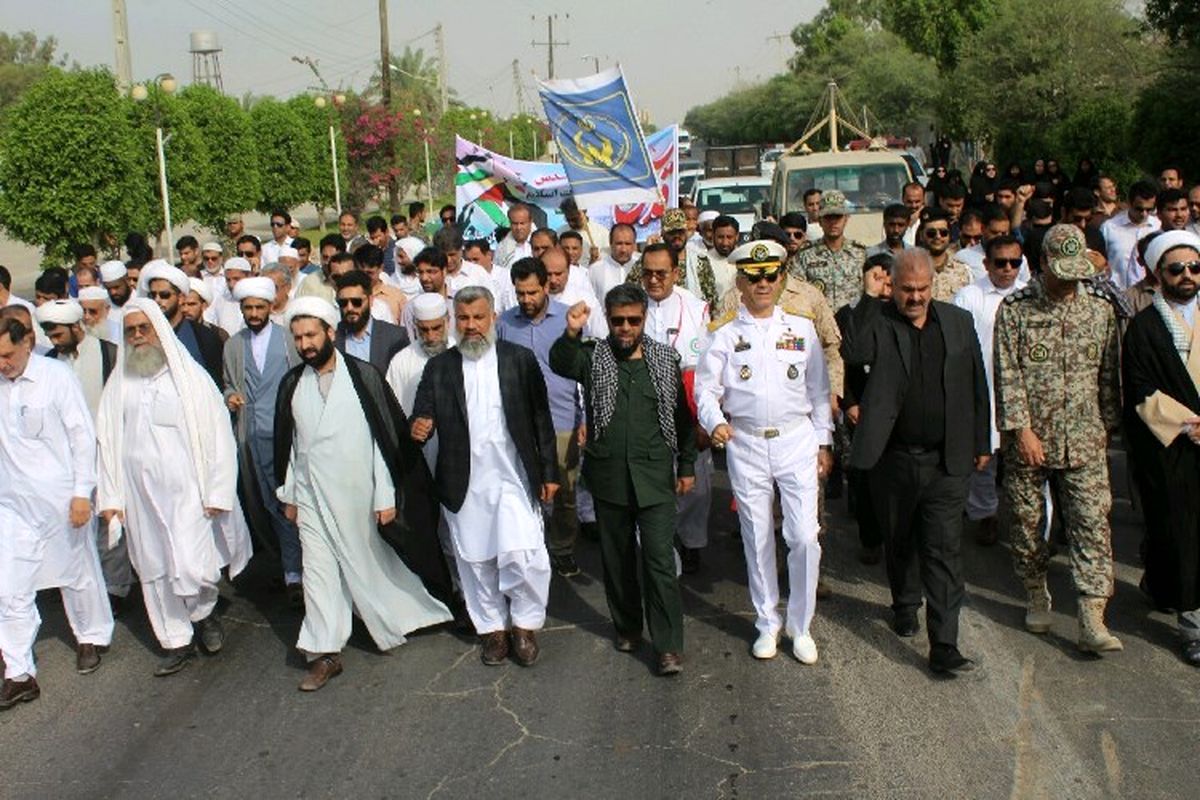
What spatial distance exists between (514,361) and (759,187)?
1637 cm

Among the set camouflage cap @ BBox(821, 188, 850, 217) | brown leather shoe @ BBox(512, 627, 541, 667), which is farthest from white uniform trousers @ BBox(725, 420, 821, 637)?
camouflage cap @ BBox(821, 188, 850, 217)

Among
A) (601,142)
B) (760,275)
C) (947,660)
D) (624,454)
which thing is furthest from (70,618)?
(601,142)

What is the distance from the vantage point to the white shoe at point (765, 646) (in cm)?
602

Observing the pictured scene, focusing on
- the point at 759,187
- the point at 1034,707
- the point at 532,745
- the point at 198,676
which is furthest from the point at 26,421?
the point at 759,187

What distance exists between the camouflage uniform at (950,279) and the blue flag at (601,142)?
8.96 ft

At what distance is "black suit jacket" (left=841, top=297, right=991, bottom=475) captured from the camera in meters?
Answer: 5.75

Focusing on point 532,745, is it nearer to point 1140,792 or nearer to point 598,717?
point 598,717

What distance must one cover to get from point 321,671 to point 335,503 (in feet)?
2.52

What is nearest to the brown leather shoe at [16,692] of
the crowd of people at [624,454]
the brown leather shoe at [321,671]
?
the crowd of people at [624,454]

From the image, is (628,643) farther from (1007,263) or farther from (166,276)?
(166,276)

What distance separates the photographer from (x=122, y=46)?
923 inches

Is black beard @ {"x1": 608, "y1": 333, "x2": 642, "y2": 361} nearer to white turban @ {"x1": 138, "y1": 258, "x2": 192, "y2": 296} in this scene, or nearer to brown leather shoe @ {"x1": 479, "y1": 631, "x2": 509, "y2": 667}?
brown leather shoe @ {"x1": 479, "y1": 631, "x2": 509, "y2": 667}

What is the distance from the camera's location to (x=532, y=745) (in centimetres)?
525

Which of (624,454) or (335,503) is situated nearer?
(624,454)
